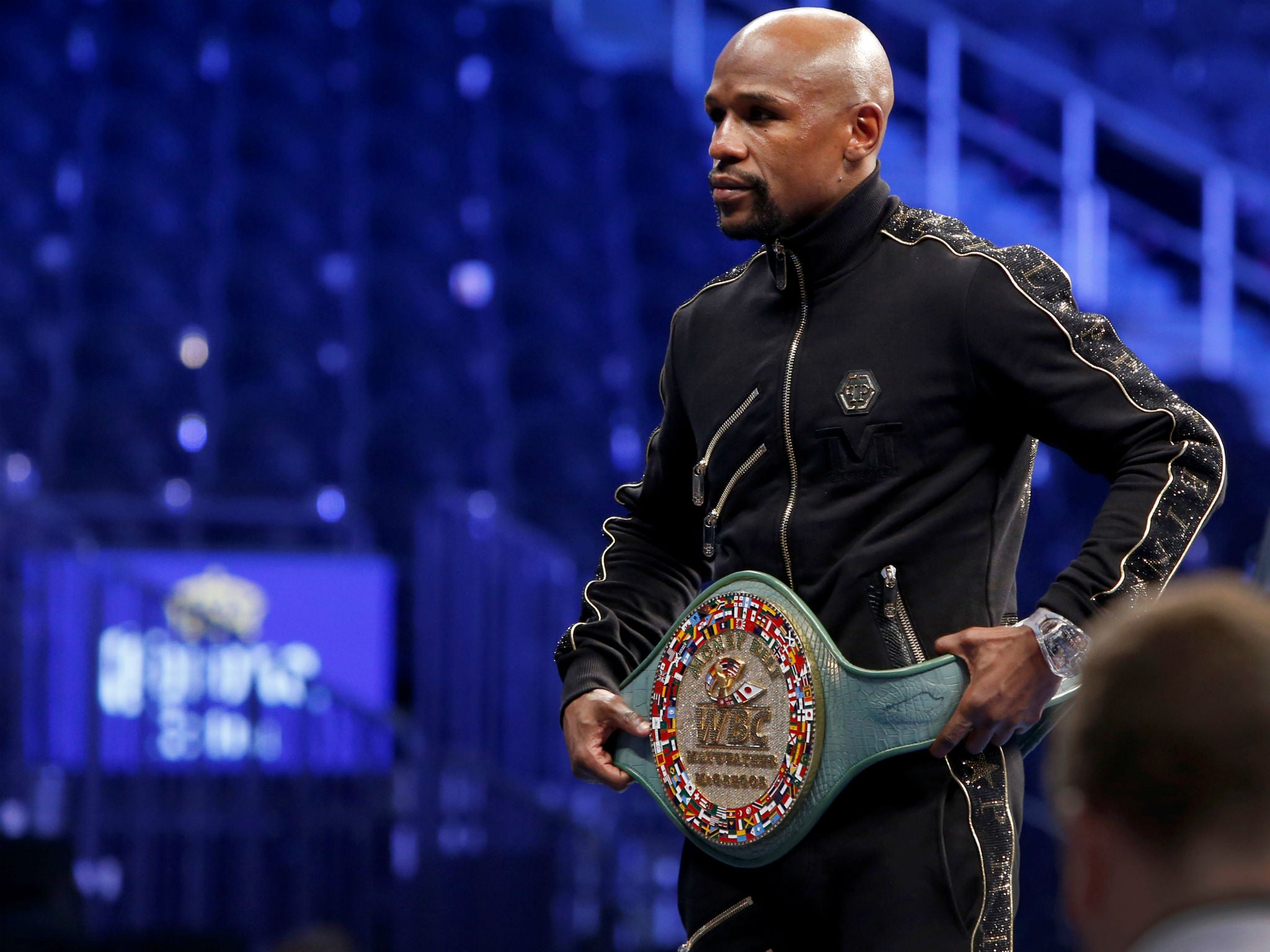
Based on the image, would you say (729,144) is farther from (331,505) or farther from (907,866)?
(331,505)

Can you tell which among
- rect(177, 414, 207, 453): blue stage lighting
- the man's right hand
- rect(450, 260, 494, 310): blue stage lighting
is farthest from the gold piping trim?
rect(450, 260, 494, 310): blue stage lighting

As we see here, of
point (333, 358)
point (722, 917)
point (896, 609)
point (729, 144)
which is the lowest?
point (722, 917)

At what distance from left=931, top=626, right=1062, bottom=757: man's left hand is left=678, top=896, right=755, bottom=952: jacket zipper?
242 millimetres

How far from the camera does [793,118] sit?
4.79ft

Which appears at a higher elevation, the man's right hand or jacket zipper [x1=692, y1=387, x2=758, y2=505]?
jacket zipper [x1=692, y1=387, x2=758, y2=505]

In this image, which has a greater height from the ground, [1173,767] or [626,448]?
[626,448]

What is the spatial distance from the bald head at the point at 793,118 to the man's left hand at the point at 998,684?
0.45 meters

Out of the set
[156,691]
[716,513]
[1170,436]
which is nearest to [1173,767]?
[1170,436]

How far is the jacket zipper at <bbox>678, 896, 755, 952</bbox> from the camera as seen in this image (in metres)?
1.40

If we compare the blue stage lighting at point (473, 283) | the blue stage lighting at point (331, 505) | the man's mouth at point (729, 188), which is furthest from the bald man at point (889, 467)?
the blue stage lighting at point (473, 283)

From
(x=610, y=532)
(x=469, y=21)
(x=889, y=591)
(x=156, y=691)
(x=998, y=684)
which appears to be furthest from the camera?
(x=469, y=21)

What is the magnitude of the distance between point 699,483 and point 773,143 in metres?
0.33

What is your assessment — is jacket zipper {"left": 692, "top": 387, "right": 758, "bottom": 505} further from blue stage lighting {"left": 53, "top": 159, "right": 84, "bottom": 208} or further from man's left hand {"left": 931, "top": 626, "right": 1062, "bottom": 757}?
blue stage lighting {"left": 53, "top": 159, "right": 84, "bottom": 208}

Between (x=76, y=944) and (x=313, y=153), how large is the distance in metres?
4.17
